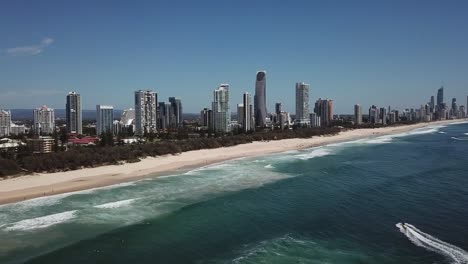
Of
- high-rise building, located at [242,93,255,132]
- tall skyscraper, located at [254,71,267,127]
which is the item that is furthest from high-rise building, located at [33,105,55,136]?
tall skyscraper, located at [254,71,267,127]

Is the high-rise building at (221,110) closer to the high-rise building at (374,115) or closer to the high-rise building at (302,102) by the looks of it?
the high-rise building at (302,102)

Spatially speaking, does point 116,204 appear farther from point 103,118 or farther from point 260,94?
point 260,94

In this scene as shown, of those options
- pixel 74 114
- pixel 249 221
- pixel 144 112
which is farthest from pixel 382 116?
pixel 249 221

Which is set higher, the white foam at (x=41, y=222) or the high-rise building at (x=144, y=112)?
the high-rise building at (x=144, y=112)

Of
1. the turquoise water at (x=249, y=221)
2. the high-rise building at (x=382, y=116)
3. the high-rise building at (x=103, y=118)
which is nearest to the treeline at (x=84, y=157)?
the turquoise water at (x=249, y=221)

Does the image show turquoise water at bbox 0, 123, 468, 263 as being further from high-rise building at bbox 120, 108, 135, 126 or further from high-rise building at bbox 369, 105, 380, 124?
high-rise building at bbox 369, 105, 380, 124

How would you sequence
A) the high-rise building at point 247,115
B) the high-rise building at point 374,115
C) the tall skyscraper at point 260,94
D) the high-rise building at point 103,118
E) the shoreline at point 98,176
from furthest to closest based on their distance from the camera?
the high-rise building at point 374,115 < the tall skyscraper at point 260,94 < the high-rise building at point 247,115 < the high-rise building at point 103,118 < the shoreline at point 98,176
